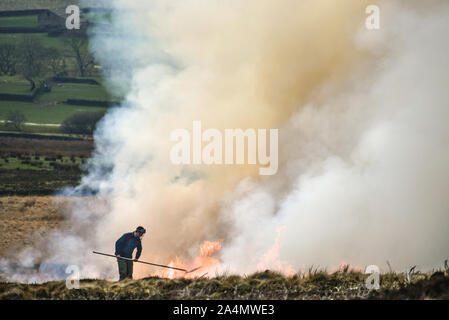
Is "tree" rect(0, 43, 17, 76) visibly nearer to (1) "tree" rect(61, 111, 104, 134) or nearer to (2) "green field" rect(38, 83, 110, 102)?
(2) "green field" rect(38, 83, 110, 102)

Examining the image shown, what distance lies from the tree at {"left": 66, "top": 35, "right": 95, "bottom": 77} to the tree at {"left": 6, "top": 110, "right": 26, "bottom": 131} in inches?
681

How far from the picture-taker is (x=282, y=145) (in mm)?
29328

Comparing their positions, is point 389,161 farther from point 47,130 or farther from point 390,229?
point 47,130

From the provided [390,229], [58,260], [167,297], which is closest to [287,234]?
[390,229]

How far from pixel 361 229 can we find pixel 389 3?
38.8 ft

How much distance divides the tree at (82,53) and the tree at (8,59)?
392 inches

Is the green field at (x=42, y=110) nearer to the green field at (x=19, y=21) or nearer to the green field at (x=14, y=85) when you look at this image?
the green field at (x=14, y=85)

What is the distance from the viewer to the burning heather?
938 inches

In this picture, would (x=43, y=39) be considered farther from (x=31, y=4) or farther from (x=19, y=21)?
(x=31, y=4)

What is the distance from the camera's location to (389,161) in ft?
83.4

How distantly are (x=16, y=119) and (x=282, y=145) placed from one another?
204 ft

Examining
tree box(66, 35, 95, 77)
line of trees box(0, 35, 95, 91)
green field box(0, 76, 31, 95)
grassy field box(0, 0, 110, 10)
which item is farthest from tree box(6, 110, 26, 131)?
grassy field box(0, 0, 110, 10)

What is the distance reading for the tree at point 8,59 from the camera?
105 metres

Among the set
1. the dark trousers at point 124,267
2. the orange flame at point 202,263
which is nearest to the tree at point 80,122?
the orange flame at point 202,263
